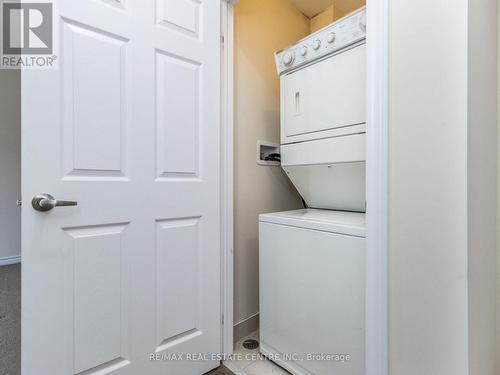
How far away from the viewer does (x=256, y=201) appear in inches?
68.4

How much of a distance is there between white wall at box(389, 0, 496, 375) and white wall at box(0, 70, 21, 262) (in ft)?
12.5

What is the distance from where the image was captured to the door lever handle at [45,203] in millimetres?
881

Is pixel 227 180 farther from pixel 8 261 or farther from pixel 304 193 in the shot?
pixel 8 261

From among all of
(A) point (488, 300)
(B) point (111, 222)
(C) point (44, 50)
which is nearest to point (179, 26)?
(C) point (44, 50)

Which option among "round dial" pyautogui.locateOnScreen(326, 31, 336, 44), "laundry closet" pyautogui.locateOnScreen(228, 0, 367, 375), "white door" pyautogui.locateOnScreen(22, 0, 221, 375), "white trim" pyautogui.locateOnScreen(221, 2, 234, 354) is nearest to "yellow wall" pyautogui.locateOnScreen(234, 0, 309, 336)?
"laundry closet" pyautogui.locateOnScreen(228, 0, 367, 375)

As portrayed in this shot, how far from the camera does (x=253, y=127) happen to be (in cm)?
173

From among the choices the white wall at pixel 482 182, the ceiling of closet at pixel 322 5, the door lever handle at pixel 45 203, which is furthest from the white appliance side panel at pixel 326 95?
the door lever handle at pixel 45 203

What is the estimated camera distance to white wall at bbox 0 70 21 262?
2881mm

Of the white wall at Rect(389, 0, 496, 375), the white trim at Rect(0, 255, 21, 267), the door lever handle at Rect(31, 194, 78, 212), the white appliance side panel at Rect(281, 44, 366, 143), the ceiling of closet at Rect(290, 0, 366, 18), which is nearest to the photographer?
the white wall at Rect(389, 0, 496, 375)

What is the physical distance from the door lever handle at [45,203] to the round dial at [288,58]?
1283mm

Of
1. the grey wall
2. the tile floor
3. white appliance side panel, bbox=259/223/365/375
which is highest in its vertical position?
white appliance side panel, bbox=259/223/365/375

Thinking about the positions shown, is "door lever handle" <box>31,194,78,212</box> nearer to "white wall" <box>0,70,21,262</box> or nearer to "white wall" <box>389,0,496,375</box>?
"white wall" <box>389,0,496,375</box>

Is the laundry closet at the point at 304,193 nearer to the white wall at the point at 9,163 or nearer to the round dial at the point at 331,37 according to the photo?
the round dial at the point at 331,37

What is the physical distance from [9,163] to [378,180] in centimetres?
390
